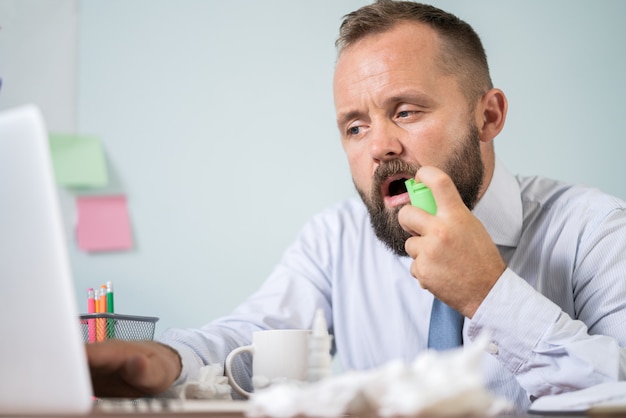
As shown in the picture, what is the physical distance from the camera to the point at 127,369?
75cm

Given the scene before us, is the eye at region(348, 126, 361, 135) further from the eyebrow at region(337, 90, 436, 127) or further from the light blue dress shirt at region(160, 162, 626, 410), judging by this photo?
the light blue dress shirt at region(160, 162, 626, 410)

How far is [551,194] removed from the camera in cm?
145

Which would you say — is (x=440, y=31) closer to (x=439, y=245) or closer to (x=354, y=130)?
(x=354, y=130)

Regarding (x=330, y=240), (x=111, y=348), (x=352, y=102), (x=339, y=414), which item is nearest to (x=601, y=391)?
(x=339, y=414)

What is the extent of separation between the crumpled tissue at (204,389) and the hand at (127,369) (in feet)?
0.05

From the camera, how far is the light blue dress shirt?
40.3 inches

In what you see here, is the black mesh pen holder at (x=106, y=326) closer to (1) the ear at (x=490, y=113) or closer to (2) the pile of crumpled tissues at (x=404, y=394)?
(1) the ear at (x=490, y=113)

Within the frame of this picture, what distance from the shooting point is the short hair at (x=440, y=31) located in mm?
1486

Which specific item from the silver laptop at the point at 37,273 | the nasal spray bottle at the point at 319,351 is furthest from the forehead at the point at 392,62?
the silver laptop at the point at 37,273

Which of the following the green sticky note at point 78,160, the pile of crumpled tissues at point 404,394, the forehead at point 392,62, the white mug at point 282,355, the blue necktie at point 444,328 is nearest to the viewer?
the pile of crumpled tissues at point 404,394

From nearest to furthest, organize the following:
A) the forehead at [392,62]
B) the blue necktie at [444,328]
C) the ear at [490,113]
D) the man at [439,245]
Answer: the man at [439,245]
the blue necktie at [444,328]
the forehead at [392,62]
the ear at [490,113]

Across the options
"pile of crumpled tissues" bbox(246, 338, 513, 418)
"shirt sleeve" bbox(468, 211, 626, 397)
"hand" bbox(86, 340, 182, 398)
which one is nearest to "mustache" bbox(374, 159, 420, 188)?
"shirt sleeve" bbox(468, 211, 626, 397)

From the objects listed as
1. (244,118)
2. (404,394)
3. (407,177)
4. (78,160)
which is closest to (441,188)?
(407,177)

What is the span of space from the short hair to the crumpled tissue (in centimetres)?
84
